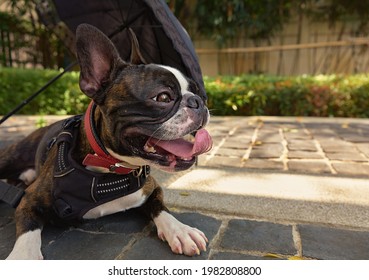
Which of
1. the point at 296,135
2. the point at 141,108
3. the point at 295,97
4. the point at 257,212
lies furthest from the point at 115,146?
the point at 295,97

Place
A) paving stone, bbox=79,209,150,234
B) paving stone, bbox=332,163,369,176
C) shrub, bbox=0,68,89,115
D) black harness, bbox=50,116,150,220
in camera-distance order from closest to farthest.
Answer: black harness, bbox=50,116,150,220 < paving stone, bbox=79,209,150,234 < paving stone, bbox=332,163,369,176 < shrub, bbox=0,68,89,115

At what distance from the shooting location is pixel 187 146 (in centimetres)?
201

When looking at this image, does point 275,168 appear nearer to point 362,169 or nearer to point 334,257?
point 362,169

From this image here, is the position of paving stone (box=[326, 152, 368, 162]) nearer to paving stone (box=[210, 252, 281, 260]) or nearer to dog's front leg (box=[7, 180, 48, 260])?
paving stone (box=[210, 252, 281, 260])

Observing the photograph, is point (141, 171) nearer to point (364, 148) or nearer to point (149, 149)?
point (149, 149)

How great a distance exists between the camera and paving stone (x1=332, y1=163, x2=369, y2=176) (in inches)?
131

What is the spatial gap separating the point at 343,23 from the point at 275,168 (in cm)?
864

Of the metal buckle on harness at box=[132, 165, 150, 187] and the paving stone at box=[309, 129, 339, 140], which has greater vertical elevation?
the metal buckle on harness at box=[132, 165, 150, 187]

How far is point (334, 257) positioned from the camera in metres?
1.82

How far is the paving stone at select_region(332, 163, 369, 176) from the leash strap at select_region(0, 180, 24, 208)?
2703mm

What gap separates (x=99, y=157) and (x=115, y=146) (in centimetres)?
13

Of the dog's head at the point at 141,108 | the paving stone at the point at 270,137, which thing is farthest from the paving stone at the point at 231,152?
the dog's head at the point at 141,108

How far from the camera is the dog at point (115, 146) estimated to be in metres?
1.88

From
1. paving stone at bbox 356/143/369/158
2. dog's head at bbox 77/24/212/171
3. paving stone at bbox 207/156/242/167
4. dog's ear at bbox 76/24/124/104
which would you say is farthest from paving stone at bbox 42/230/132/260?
paving stone at bbox 356/143/369/158
